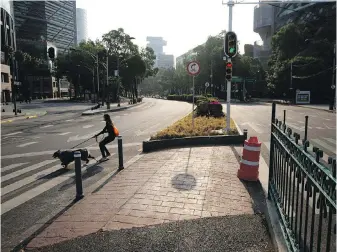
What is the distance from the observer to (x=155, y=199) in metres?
5.45

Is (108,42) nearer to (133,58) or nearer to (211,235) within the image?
(133,58)

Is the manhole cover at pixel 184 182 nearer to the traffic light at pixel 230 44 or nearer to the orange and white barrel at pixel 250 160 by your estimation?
the orange and white barrel at pixel 250 160

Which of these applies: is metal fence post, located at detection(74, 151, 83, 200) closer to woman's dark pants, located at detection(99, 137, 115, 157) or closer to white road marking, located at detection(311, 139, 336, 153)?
woman's dark pants, located at detection(99, 137, 115, 157)

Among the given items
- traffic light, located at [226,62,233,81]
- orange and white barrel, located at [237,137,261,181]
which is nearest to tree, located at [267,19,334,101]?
traffic light, located at [226,62,233,81]

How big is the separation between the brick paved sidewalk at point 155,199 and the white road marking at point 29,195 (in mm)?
1325

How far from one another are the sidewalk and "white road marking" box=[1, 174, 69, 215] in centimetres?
130

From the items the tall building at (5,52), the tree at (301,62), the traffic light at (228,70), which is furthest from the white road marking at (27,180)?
the tall building at (5,52)

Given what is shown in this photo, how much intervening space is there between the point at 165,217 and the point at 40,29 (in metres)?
117

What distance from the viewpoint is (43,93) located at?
9731 cm

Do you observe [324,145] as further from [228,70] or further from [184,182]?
[184,182]

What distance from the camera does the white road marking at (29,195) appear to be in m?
5.78

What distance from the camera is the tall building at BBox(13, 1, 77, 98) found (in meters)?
95.8

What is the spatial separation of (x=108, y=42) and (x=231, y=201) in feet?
243

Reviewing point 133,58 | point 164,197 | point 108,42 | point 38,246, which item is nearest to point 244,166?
point 164,197
